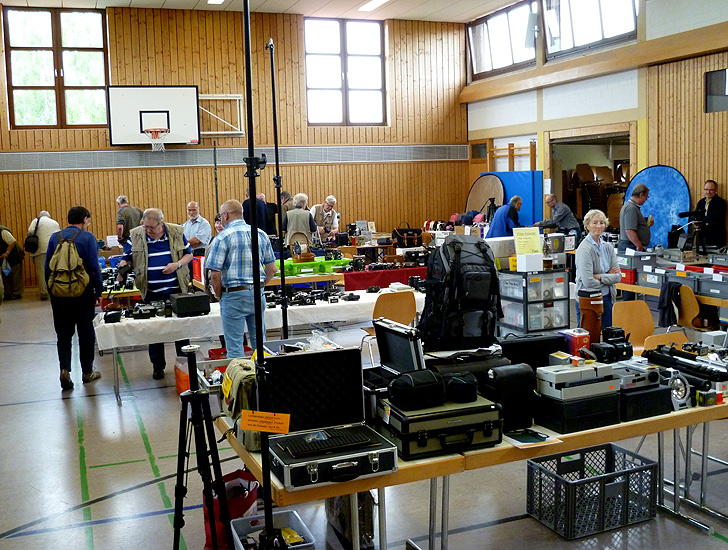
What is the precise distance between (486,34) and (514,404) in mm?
14280

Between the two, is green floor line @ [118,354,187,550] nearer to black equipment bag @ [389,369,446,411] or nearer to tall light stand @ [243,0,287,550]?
tall light stand @ [243,0,287,550]

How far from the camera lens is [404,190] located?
650 inches

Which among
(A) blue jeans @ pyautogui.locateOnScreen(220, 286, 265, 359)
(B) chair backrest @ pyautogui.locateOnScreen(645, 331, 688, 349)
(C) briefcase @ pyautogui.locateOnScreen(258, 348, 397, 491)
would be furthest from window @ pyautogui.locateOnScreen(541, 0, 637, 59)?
(C) briefcase @ pyautogui.locateOnScreen(258, 348, 397, 491)

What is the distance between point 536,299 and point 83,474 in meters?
4.43

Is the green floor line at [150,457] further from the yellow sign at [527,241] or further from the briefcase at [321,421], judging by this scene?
the yellow sign at [527,241]

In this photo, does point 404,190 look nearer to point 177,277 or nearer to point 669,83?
point 669,83

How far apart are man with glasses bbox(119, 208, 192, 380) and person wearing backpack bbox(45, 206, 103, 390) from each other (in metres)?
0.35

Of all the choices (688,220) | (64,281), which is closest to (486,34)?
(688,220)

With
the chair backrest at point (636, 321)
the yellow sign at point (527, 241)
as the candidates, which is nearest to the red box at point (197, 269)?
the yellow sign at point (527, 241)

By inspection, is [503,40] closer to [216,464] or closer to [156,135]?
[156,135]

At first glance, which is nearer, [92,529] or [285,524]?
[285,524]

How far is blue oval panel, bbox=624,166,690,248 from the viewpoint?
11.5 m

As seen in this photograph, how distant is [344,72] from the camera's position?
51.6 ft

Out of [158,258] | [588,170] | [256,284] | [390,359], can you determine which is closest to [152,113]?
[158,258]
